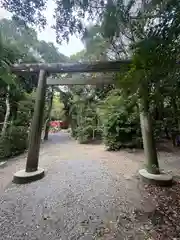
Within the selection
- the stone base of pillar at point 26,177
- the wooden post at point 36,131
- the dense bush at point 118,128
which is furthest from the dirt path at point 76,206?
the dense bush at point 118,128

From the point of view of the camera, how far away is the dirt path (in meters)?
2.22

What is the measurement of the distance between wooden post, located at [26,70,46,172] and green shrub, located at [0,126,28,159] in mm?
2883

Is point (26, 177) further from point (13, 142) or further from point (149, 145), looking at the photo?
point (13, 142)

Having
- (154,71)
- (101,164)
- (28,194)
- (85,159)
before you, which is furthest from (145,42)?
(85,159)

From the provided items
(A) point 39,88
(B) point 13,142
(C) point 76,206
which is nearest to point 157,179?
(C) point 76,206

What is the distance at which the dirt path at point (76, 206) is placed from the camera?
222cm

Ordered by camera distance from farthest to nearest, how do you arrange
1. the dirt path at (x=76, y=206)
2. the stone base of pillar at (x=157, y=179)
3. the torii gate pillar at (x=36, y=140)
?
1. the torii gate pillar at (x=36, y=140)
2. the stone base of pillar at (x=157, y=179)
3. the dirt path at (x=76, y=206)

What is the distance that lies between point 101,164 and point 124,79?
3.58 m

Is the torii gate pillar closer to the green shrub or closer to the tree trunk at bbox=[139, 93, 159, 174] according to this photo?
the tree trunk at bbox=[139, 93, 159, 174]

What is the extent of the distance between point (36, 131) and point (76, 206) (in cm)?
194

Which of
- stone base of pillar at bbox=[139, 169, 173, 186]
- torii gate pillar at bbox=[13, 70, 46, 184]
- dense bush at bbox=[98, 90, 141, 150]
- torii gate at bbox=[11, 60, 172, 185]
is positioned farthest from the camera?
dense bush at bbox=[98, 90, 141, 150]

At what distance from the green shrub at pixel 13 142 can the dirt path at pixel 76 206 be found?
2.16 metres

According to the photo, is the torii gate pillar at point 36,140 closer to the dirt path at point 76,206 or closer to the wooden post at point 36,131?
the wooden post at point 36,131

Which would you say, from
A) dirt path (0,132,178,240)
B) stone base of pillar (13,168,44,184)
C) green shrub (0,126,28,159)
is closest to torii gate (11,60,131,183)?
Answer: stone base of pillar (13,168,44,184)
